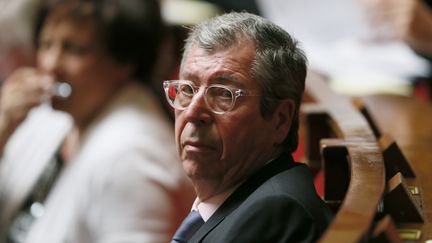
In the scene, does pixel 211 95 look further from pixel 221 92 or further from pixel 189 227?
pixel 189 227

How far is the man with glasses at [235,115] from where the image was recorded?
3.71 feet

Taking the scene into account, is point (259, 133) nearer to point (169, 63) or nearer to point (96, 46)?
point (96, 46)

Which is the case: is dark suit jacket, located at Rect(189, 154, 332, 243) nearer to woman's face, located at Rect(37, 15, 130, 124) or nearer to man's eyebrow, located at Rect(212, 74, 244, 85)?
man's eyebrow, located at Rect(212, 74, 244, 85)

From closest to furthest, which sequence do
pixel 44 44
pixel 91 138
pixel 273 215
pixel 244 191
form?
pixel 273 215 < pixel 244 191 < pixel 91 138 < pixel 44 44

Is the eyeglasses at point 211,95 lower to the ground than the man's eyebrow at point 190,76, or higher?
lower

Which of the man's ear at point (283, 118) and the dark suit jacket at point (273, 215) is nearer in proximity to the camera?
the dark suit jacket at point (273, 215)

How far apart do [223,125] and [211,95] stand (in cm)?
4

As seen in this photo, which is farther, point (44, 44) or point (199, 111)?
point (44, 44)

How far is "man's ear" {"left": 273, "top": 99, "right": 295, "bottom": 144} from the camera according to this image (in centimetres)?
116

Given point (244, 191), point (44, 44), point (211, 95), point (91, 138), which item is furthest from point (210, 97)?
point (44, 44)

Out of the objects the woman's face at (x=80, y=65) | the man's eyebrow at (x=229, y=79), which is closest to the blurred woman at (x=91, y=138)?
the woman's face at (x=80, y=65)

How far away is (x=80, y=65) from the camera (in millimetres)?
2574

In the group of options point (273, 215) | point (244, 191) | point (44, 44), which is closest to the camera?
point (273, 215)

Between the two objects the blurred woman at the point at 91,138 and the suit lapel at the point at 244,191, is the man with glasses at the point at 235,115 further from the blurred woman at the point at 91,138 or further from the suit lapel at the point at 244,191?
the blurred woman at the point at 91,138
